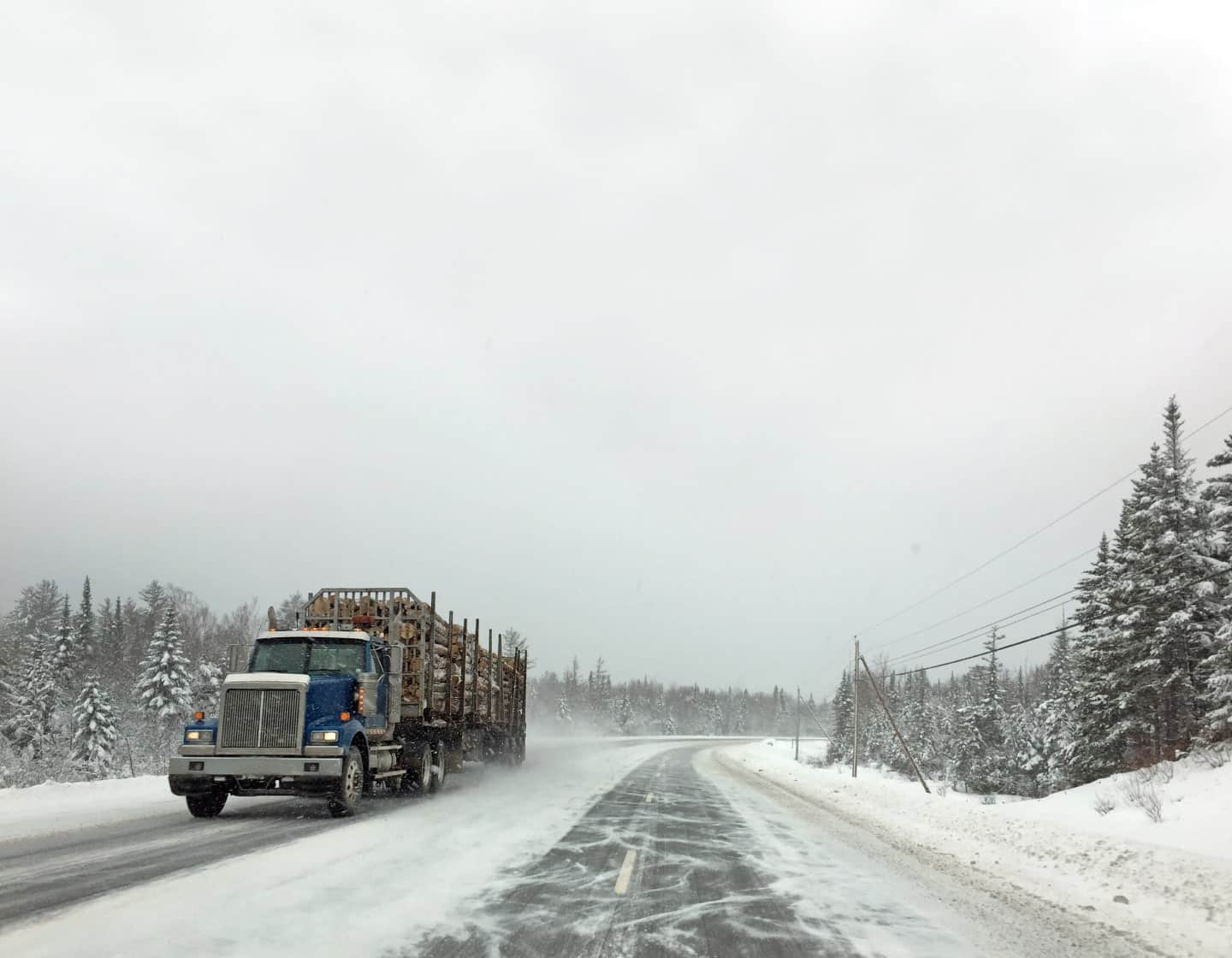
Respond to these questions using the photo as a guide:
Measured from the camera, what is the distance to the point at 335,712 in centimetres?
1332

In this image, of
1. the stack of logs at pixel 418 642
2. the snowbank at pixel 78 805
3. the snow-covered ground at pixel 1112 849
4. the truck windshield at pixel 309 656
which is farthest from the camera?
the stack of logs at pixel 418 642

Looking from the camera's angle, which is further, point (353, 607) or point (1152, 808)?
point (353, 607)

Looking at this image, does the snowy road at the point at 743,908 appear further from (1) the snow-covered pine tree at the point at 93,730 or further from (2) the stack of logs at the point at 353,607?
(1) the snow-covered pine tree at the point at 93,730

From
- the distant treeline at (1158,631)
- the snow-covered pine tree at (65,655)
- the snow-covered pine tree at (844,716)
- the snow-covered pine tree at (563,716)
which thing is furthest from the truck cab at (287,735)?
the snow-covered pine tree at (563,716)

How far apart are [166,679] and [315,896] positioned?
50979mm

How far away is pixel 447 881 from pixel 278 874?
1.66m

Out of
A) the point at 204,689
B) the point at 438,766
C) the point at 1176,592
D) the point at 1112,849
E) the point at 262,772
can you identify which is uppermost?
the point at 1176,592

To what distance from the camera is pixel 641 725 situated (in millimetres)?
150000

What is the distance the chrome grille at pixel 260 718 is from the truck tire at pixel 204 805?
970mm

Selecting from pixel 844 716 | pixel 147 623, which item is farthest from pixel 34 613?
pixel 844 716

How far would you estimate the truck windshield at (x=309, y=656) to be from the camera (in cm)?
1408

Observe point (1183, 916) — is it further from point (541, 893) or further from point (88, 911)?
point (88, 911)

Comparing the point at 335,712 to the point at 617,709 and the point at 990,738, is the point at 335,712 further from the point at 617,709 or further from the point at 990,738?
the point at 617,709

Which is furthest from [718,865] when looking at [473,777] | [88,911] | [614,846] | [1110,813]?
[473,777]
